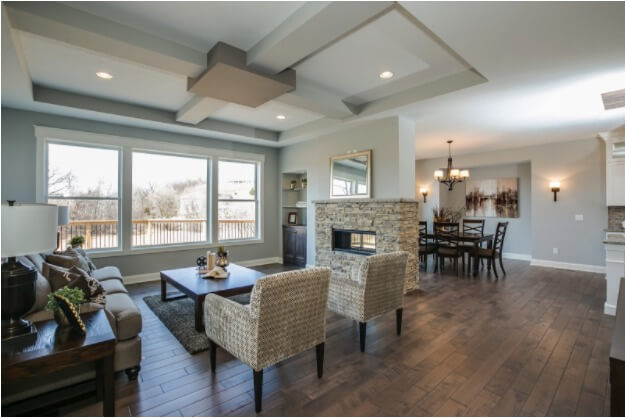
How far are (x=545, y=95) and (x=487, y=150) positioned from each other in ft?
13.0

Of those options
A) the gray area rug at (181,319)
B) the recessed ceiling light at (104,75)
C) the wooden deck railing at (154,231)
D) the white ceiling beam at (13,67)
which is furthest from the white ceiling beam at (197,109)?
the gray area rug at (181,319)

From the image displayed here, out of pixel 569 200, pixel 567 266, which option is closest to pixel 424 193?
pixel 569 200

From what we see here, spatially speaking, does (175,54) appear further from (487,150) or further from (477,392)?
(487,150)

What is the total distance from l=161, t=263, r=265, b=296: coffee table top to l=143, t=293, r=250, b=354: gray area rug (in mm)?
378

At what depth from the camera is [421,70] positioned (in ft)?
11.5

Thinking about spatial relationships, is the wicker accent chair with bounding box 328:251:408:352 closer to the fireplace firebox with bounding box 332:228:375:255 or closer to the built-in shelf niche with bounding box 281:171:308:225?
the fireplace firebox with bounding box 332:228:375:255

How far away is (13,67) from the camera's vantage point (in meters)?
3.00

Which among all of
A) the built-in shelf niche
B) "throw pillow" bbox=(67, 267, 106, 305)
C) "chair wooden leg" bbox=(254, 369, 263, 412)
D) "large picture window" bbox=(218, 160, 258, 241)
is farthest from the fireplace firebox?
"throw pillow" bbox=(67, 267, 106, 305)

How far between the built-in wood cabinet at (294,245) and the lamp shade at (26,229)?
16.5 feet

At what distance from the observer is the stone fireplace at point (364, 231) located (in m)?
4.65

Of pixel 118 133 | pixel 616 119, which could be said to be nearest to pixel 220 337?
pixel 118 133

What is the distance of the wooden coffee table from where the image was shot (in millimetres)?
3189

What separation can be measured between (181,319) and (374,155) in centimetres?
366

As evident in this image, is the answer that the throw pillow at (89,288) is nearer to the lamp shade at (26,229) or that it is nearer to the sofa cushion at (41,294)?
the sofa cushion at (41,294)
